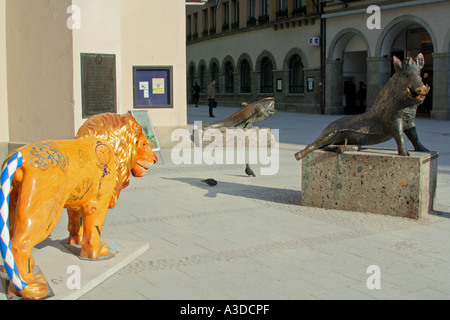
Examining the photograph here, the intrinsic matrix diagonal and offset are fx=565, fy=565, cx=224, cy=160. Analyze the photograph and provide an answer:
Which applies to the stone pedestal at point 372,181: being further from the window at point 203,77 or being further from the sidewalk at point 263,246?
the window at point 203,77

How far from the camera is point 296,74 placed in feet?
110

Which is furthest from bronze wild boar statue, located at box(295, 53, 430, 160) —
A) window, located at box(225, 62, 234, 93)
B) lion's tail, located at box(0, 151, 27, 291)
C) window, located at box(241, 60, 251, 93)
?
window, located at box(225, 62, 234, 93)

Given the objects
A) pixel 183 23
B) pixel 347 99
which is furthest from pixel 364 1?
pixel 183 23

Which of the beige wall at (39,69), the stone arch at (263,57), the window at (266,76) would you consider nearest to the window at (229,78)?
the stone arch at (263,57)

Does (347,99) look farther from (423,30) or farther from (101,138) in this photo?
(101,138)

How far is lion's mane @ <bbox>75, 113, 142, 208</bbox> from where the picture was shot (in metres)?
5.09

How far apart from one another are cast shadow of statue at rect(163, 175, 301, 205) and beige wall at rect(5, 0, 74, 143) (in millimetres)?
3045

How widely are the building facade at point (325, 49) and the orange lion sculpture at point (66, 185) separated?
861 inches

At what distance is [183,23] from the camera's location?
13922 mm

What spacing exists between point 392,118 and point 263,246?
2.68m

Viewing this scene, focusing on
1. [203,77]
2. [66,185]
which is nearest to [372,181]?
[66,185]

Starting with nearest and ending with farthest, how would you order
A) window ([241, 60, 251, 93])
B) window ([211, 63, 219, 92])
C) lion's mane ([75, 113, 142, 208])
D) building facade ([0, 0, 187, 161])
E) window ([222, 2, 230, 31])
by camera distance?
lion's mane ([75, 113, 142, 208]) < building facade ([0, 0, 187, 161]) < window ([241, 60, 251, 93]) < window ([222, 2, 230, 31]) < window ([211, 63, 219, 92])

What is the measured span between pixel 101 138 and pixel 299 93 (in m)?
28.5

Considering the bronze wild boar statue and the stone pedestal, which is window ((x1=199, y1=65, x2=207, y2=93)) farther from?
the stone pedestal
